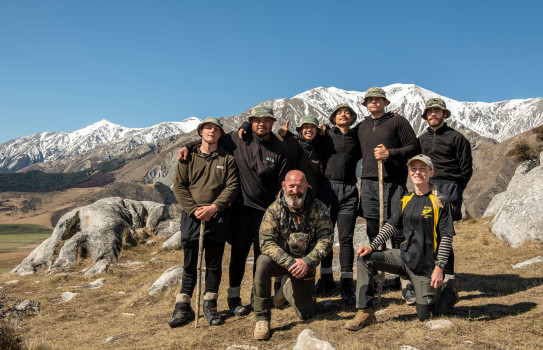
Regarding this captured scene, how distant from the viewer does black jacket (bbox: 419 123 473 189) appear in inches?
285

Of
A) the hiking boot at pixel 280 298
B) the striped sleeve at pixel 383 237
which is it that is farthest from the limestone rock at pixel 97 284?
the striped sleeve at pixel 383 237

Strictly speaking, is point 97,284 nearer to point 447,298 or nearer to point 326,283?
point 326,283

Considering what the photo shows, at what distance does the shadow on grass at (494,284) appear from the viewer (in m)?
7.77

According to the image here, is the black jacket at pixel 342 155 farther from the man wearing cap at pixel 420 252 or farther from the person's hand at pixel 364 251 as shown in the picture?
the person's hand at pixel 364 251

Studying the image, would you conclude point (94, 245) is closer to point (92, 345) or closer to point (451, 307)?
point (92, 345)

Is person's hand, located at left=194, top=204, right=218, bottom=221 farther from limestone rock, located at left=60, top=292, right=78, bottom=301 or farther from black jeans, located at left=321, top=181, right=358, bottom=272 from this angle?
limestone rock, located at left=60, top=292, right=78, bottom=301

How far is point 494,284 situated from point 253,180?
6.20 meters

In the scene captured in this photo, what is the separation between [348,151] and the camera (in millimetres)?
7648

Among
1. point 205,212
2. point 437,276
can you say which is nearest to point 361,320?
point 437,276

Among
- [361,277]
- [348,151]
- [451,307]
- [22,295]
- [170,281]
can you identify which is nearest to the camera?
[361,277]

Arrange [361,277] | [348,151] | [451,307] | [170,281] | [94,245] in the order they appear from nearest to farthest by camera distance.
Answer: [361,277], [451,307], [348,151], [170,281], [94,245]

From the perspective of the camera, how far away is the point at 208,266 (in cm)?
753

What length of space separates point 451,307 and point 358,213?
7.92 feet

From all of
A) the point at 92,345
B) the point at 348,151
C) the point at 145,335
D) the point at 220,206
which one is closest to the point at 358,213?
the point at 348,151
